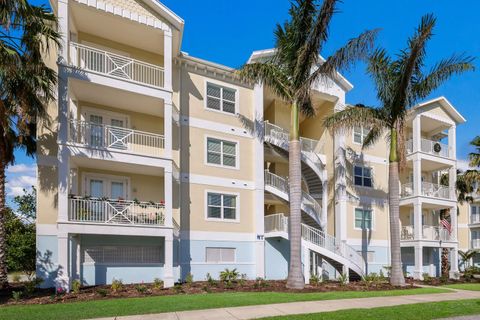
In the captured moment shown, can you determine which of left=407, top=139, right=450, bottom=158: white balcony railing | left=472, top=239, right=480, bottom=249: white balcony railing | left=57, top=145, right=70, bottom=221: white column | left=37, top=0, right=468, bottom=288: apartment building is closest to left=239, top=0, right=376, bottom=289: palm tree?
left=37, top=0, right=468, bottom=288: apartment building

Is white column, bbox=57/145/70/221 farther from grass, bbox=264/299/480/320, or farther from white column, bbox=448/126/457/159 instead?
white column, bbox=448/126/457/159

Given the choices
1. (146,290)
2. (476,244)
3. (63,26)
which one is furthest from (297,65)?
(476,244)

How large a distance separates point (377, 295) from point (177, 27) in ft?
50.3

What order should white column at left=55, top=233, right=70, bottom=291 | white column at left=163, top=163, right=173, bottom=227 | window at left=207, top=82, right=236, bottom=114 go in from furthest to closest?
window at left=207, top=82, right=236, bottom=114
white column at left=163, top=163, right=173, bottom=227
white column at left=55, top=233, right=70, bottom=291

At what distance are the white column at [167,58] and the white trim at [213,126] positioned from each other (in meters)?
2.57

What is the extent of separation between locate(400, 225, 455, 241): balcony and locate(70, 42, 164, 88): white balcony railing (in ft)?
67.6

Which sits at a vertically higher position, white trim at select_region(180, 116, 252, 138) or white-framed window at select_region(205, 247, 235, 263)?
white trim at select_region(180, 116, 252, 138)

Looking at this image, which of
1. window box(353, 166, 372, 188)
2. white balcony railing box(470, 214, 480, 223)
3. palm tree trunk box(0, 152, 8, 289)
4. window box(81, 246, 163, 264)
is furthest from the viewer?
white balcony railing box(470, 214, 480, 223)

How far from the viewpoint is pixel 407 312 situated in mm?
11961

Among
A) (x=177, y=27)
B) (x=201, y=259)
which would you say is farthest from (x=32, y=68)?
(x=201, y=259)

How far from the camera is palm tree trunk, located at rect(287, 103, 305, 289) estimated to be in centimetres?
1783

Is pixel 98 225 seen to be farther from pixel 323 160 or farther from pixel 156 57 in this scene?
pixel 323 160

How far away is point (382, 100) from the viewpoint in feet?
70.6

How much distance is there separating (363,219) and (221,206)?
11291mm
